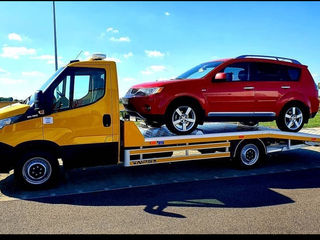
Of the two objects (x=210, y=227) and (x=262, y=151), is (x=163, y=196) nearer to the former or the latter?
(x=210, y=227)

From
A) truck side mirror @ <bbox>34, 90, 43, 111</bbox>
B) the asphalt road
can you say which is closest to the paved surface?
the asphalt road

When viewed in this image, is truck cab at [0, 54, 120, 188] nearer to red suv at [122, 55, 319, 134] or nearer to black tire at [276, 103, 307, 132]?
red suv at [122, 55, 319, 134]

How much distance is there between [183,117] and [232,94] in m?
1.26

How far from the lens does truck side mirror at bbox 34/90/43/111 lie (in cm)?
496

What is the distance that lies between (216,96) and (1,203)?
178 inches

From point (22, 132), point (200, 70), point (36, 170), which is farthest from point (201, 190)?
point (22, 132)

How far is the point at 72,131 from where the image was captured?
17.5ft

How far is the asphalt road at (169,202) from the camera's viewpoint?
3.77 m

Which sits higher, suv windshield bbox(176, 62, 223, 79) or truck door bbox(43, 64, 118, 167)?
suv windshield bbox(176, 62, 223, 79)

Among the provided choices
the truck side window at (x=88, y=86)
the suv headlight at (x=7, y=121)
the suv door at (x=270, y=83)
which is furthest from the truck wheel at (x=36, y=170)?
the suv door at (x=270, y=83)

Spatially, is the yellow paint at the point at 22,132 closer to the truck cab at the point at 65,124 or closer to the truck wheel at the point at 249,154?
the truck cab at the point at 65,124

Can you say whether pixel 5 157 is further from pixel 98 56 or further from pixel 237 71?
pixel 237 71

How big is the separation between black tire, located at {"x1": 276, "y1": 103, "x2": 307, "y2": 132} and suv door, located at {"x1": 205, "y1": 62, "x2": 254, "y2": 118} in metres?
1.02
